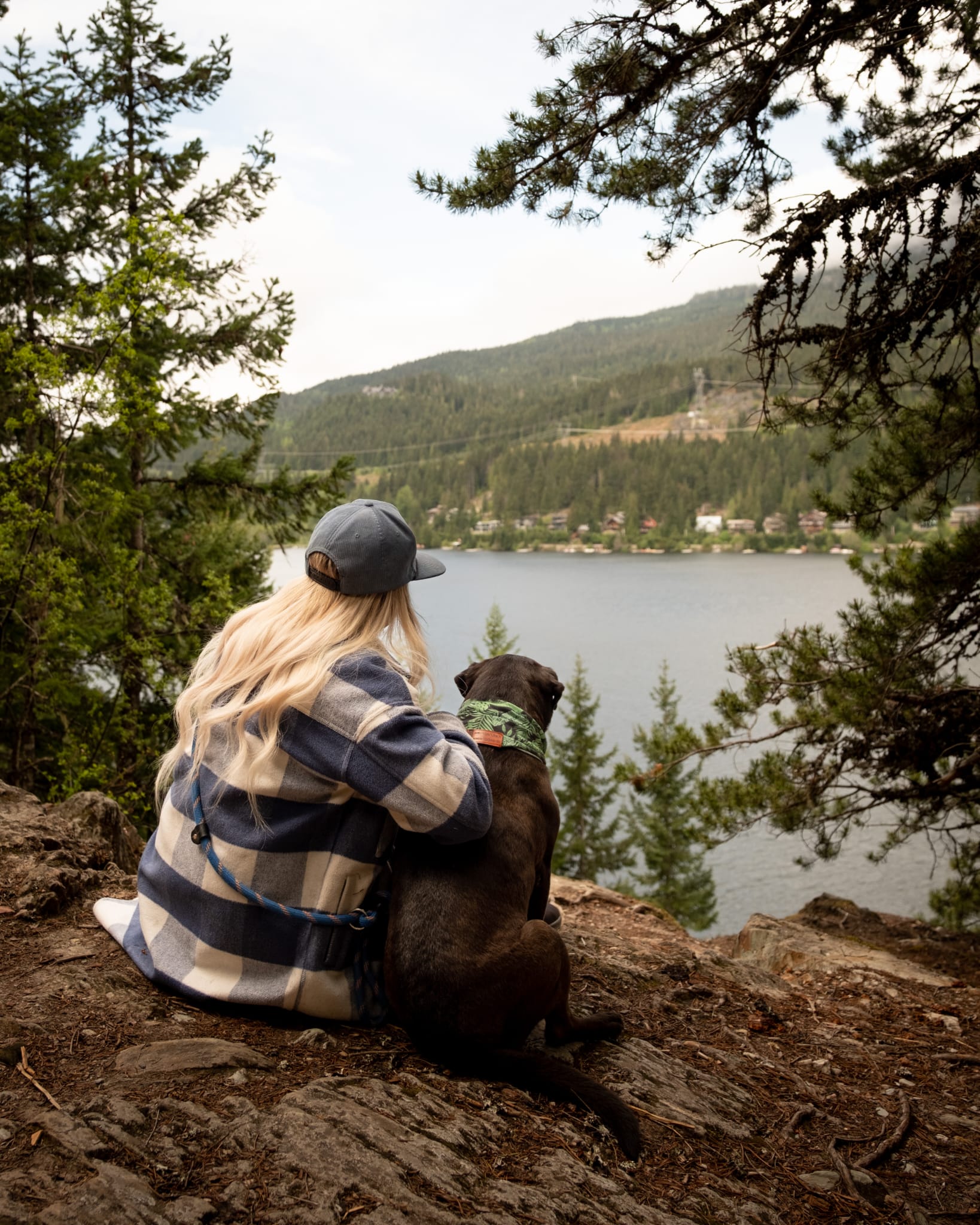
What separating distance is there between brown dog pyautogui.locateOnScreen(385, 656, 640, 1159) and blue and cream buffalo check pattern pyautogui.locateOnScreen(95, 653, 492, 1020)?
16 cm

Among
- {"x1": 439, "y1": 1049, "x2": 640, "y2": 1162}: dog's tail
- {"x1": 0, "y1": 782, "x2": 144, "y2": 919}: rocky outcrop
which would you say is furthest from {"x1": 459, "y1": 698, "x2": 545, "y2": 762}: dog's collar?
{"x1": 0, "y1": 782, "x2": 144, "y2": 919}: rocky outcrop

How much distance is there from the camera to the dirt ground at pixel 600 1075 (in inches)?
79.0

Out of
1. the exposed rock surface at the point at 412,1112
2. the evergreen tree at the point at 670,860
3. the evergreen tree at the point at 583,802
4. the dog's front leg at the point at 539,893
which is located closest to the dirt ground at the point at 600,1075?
the exposed rock surface at the point at 412,1112

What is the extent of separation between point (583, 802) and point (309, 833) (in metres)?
29.4

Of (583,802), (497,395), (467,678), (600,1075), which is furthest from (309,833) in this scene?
(497,395)

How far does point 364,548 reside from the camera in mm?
2531

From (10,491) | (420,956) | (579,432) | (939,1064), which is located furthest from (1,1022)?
(579,432)

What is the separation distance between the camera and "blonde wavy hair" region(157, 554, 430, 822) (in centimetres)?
244

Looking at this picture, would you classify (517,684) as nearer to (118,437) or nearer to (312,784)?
(312,784)

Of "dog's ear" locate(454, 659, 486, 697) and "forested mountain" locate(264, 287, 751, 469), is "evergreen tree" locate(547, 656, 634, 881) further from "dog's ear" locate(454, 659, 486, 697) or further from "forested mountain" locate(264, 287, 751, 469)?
"forested mountain" locate(264, 287, 751, 469)

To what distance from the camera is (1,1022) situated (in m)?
2.49

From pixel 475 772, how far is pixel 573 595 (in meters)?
59.7

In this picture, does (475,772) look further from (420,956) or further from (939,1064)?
(939,1064)

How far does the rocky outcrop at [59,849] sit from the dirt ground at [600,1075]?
122 millimetres
